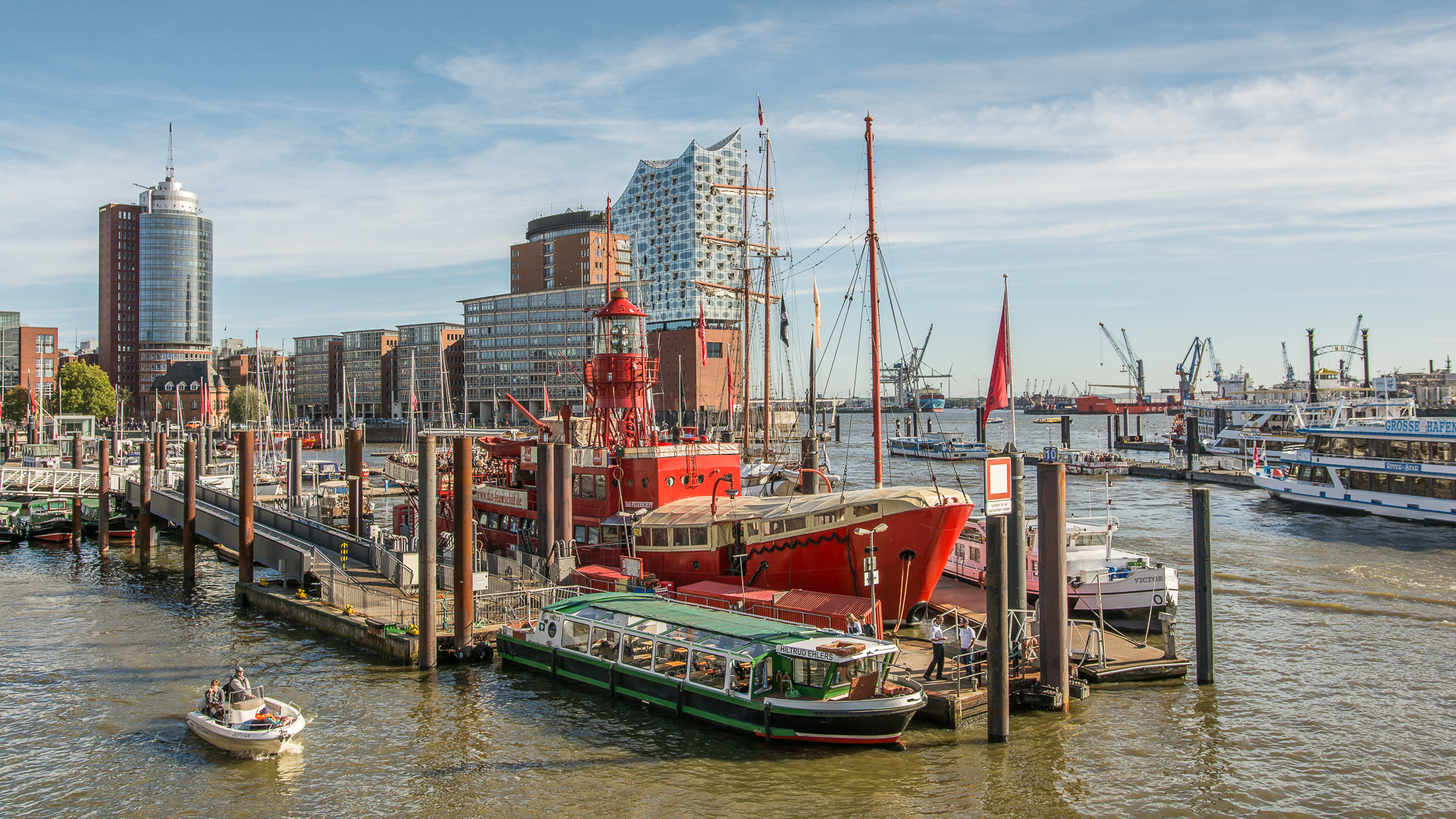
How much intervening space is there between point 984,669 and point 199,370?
19766 cm

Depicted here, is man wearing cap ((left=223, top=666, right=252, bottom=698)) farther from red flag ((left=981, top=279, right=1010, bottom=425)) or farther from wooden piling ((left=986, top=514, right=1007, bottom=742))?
red flag ((left=981, top=279, right=1010, bottom=425))

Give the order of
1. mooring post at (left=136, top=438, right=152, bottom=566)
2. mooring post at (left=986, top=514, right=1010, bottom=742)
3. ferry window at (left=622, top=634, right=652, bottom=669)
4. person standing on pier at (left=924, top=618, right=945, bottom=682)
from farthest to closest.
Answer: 1. mooring post at (left=136, top=438, right=152, bottom=566)
2. ferry window at (left=622, top=634, right=652, bottom=669)
3. person standing on pier at (left=924, top=618, right=945, bottom=682)
4. mooring post at (left=986, top=514, right=1010, bottom=742)

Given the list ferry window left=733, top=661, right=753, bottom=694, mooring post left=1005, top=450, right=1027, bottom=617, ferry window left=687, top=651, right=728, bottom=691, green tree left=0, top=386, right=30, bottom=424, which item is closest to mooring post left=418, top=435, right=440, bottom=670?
ferry window left=687, top=651, right=728, bottom=691

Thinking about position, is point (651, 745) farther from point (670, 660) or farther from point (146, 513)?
point (146, 513)

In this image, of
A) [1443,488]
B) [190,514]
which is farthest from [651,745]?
[1443,488]

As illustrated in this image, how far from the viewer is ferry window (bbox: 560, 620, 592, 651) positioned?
83.7 feet

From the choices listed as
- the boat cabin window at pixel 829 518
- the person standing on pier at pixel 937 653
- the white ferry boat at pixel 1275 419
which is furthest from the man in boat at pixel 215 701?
the white ferry boat at pixel 1275 419

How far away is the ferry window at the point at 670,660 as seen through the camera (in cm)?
2286

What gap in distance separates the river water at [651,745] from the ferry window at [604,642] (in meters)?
1.17

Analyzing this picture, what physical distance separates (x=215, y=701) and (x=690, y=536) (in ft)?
48.0

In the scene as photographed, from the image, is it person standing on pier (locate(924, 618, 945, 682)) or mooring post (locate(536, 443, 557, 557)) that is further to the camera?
mooring post (locate(536, 443, 557, 557))

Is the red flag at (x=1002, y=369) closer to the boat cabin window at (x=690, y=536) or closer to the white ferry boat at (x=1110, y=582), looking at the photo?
the white ferry boat at (x=1110, y=582)

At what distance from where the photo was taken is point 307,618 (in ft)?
106

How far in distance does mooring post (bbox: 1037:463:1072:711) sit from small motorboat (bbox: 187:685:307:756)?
17.6m
